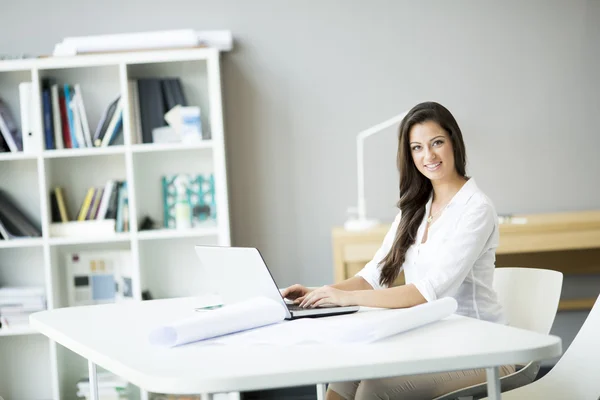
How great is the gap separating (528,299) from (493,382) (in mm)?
872

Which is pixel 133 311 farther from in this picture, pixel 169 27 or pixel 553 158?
pixel 553 158

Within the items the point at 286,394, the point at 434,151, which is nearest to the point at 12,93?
the point at 286,394

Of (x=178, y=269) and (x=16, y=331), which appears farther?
(x=178, y=269)

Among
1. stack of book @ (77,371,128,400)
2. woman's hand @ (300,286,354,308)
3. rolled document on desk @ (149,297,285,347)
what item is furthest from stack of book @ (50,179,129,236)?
rolled document on desk @ (149,297,285,347)

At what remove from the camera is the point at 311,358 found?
1420 millimetres

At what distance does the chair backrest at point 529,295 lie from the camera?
7.20ft

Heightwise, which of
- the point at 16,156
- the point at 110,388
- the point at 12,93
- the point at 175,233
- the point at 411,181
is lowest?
the point at 110,388

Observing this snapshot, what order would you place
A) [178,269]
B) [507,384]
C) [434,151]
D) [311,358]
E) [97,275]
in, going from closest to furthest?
[311,358] < [507,384] < [434,151] < [97,275] < [178,269]

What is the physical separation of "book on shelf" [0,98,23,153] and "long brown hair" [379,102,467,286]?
2171 millimetres

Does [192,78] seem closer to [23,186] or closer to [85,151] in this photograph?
[85,151]

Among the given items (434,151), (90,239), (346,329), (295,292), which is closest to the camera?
(346,329)

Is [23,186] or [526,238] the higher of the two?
[23,186]

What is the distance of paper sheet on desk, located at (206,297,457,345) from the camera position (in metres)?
1.54

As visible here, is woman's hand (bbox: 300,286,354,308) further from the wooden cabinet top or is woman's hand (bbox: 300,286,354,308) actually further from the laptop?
the wooden cabinet top
